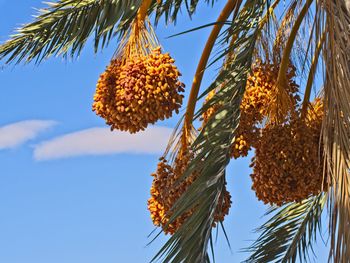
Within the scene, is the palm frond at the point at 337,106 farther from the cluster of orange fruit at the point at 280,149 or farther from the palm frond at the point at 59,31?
the palm frond at the point at 59,31

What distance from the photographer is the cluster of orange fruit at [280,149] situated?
16.6ft

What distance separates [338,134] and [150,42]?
3.92ft

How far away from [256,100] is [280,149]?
46cm

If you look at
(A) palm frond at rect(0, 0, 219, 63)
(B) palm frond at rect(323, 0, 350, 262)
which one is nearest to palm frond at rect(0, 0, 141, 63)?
(A) palm frond at rect(0, 0, 219, 63)

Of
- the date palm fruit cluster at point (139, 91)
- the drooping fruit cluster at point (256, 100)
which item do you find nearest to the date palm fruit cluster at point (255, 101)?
the drooping fruit cluster at point (256, 100)

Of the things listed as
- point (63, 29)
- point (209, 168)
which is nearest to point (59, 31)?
point (63, 29)

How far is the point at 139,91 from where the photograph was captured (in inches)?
183

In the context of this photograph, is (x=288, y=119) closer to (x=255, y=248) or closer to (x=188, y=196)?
(x=188, y=196)

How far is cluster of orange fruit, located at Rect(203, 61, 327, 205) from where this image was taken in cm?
506

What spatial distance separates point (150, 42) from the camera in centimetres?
495

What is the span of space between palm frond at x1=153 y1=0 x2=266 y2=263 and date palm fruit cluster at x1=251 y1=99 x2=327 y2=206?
0.21 metres

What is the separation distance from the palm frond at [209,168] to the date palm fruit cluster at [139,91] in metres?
0.46

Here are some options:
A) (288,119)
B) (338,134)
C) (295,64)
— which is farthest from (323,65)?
(295,64)

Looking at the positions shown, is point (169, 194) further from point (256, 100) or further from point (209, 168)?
point (256, 100)
